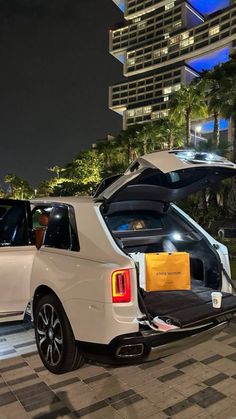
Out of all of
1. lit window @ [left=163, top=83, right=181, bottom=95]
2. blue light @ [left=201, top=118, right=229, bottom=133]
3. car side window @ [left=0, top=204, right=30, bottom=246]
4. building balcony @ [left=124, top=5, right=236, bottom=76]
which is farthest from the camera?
lit window @ [left=163, top=83, right=181, bottom=95]

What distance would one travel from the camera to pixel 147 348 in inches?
117

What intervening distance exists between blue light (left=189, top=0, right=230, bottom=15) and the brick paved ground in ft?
342

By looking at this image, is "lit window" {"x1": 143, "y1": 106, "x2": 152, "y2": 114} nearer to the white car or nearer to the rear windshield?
the rear windshield

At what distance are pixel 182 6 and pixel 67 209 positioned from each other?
102 m

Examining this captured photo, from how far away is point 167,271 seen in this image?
14.1 feet

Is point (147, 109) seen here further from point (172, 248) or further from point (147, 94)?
point (172, 248)

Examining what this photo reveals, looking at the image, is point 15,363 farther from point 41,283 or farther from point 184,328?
point 184,328

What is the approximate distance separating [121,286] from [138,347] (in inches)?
19.1

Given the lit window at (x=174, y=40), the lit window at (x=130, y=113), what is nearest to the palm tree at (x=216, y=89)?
the lit window at (x=174, y=40)

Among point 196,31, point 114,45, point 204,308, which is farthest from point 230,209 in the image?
point 114,45

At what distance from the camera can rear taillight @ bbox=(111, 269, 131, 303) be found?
→ 9.95 ft

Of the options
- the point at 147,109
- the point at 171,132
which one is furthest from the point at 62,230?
the point at 147,109

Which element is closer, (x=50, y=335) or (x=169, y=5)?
(x=50, y=335)

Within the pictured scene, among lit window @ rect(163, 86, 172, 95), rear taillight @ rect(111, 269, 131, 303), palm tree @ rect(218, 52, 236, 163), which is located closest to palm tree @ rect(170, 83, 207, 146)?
palm tree @ rect(218, 52, 236, 163)
